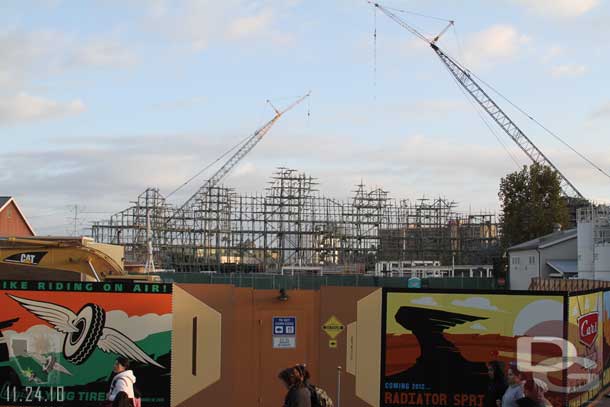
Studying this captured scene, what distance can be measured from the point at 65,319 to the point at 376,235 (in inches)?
3542

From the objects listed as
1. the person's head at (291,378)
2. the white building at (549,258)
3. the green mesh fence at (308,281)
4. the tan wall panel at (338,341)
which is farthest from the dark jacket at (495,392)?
the white building at (549,258)

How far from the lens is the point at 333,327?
44.4 feet

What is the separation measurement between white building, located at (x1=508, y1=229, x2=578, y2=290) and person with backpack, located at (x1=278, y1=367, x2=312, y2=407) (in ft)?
164

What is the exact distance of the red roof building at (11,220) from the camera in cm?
5006

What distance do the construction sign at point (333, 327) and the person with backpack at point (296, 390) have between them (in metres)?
5.66

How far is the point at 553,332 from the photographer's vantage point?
44.8ft

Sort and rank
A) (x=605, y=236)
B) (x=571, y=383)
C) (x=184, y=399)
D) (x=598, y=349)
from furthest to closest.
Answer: (x=605, y=236), (x=598, y=349), (x=571, y=383), (x=184, y=399)

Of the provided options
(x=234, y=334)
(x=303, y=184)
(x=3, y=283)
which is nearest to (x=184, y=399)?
(x=234, y=334)

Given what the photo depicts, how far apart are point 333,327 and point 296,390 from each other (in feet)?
19.0

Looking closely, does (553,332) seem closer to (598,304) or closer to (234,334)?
(598,304)

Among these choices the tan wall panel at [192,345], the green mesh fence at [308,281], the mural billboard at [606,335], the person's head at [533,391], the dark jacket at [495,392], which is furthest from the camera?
the green mesh fence at [308,281]

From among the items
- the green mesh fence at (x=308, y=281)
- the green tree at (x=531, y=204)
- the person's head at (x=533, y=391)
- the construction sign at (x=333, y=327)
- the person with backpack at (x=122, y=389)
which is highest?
the green tree at (x=531, y=204)

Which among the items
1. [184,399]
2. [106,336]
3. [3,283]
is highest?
[3,283]

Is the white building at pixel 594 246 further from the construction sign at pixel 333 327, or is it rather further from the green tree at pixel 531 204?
the construction sign at pixel 333 327
